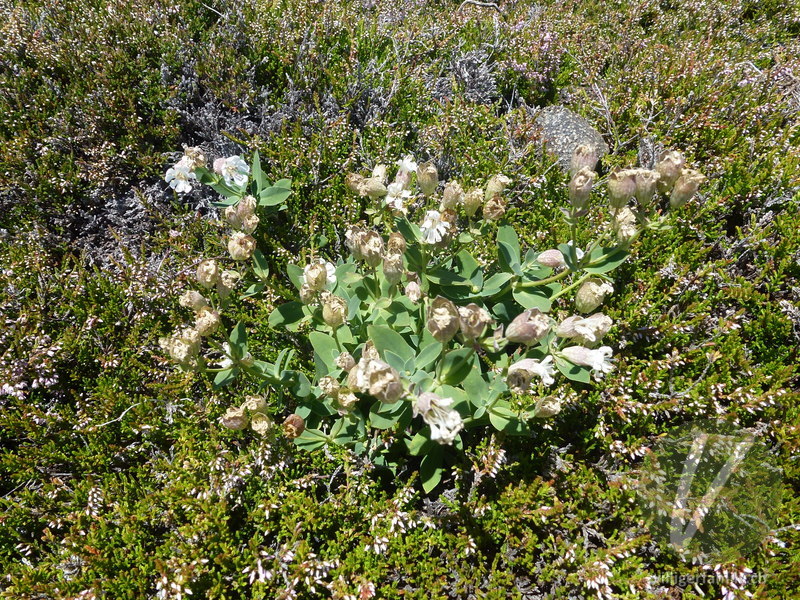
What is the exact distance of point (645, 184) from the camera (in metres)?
1.59

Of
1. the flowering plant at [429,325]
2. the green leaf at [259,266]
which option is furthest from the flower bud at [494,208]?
the green leaf at [259,266]

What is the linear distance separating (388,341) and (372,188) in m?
0.59

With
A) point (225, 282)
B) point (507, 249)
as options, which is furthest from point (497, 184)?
point (225, 282)

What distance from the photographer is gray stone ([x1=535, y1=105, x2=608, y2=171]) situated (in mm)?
3018

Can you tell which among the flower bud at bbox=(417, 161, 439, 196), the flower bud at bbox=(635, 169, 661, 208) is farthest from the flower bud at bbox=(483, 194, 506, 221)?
the flower bud at bbox=(635, 169, 661, 208)

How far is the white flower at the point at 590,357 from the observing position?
1.49 m

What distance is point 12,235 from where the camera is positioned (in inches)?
106

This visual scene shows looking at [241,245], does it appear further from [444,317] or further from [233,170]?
[444,317]

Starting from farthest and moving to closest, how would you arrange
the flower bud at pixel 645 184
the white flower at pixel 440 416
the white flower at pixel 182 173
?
1. the white flower at pixel 182 173
2. the flower bud at pixel 645 184
3. the white flower at pixel 440 416

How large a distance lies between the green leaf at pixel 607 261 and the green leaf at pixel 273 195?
136cm

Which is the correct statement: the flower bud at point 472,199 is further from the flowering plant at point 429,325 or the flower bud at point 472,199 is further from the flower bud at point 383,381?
the flower bud at point 383,381

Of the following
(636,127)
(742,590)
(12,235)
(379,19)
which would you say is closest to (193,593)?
(742,590)

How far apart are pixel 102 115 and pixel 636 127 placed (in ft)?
10.4

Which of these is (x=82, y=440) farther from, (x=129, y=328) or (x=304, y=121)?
(x=304, y=121)
